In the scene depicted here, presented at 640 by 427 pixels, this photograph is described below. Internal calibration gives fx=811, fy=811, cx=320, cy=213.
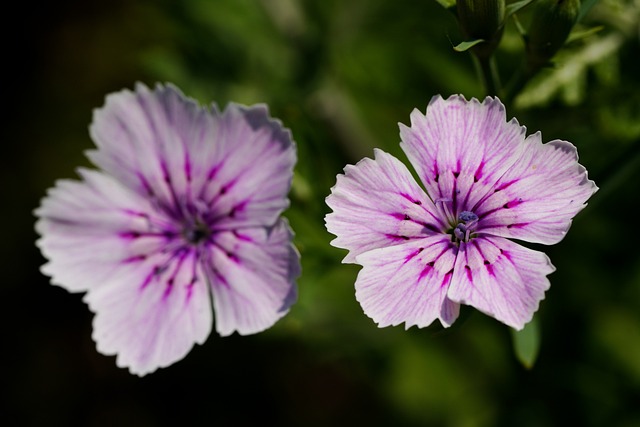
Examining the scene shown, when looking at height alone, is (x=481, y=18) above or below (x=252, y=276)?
above

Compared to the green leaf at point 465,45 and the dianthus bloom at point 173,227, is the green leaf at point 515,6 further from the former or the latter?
the dianthus bloom at point 173,227

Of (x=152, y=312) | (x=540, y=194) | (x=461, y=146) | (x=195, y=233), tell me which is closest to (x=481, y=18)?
(x=461, y=146)

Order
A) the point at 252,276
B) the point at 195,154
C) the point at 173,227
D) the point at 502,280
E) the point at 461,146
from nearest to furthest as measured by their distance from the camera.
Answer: the point at 502,280 → the point at 461,146 → the point at 252,276 → the point at 195,154 → the point at 173,227

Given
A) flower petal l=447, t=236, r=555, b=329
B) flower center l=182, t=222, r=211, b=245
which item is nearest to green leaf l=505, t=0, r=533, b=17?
flower petal l=447, t=236, r=555, b=329

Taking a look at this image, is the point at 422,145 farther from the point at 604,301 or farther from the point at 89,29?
the point at 89,29

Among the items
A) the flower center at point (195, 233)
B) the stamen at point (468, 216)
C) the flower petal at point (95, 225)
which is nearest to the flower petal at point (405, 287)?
the stamen at point (468, 216)

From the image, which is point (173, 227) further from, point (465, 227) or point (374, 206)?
point (465, 227)

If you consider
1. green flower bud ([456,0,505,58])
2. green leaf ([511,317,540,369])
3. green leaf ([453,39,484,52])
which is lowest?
green leaf ([511,317,540,369])

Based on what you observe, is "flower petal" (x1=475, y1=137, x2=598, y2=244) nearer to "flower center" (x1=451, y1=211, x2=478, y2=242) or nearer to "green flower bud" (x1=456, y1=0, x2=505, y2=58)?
"flower center" (x1=451, y1=211, x2=478, y2=242)
